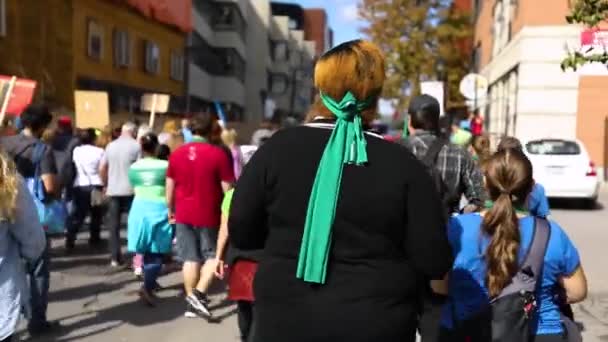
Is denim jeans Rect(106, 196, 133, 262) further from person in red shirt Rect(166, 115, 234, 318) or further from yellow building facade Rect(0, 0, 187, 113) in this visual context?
yellow building facade Rect(0, 0, 187, 113)

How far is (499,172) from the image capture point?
10.6 ft

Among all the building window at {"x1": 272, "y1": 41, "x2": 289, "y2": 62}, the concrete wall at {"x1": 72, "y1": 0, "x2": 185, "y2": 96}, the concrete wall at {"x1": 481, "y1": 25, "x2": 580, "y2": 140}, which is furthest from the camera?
the building window at {"x1": 272, "y1": 41, "x2": 289, "y2": 62}

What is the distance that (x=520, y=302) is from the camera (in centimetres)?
314

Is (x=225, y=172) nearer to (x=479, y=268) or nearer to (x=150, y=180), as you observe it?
(x=150, y=180)

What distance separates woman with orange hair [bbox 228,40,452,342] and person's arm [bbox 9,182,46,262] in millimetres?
1612

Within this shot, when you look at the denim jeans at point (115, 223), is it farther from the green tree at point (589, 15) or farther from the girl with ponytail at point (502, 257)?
the girl with ponytail at point (502, 257)

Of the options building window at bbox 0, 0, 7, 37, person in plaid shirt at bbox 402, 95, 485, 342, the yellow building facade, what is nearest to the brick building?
the yellow building facade

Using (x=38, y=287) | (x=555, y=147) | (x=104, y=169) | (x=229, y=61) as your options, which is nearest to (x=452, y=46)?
(x=229, y=61)

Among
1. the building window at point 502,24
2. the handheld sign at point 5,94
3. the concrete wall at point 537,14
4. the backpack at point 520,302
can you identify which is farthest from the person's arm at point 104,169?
the building window at point 502,24

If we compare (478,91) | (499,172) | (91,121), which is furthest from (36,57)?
(499,172)

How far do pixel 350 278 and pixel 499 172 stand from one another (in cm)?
115

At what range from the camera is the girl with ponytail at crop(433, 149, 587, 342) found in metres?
3.14

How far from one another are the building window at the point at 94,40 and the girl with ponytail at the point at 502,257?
82.1ft

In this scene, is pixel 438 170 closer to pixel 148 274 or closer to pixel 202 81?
pixel 148 274
